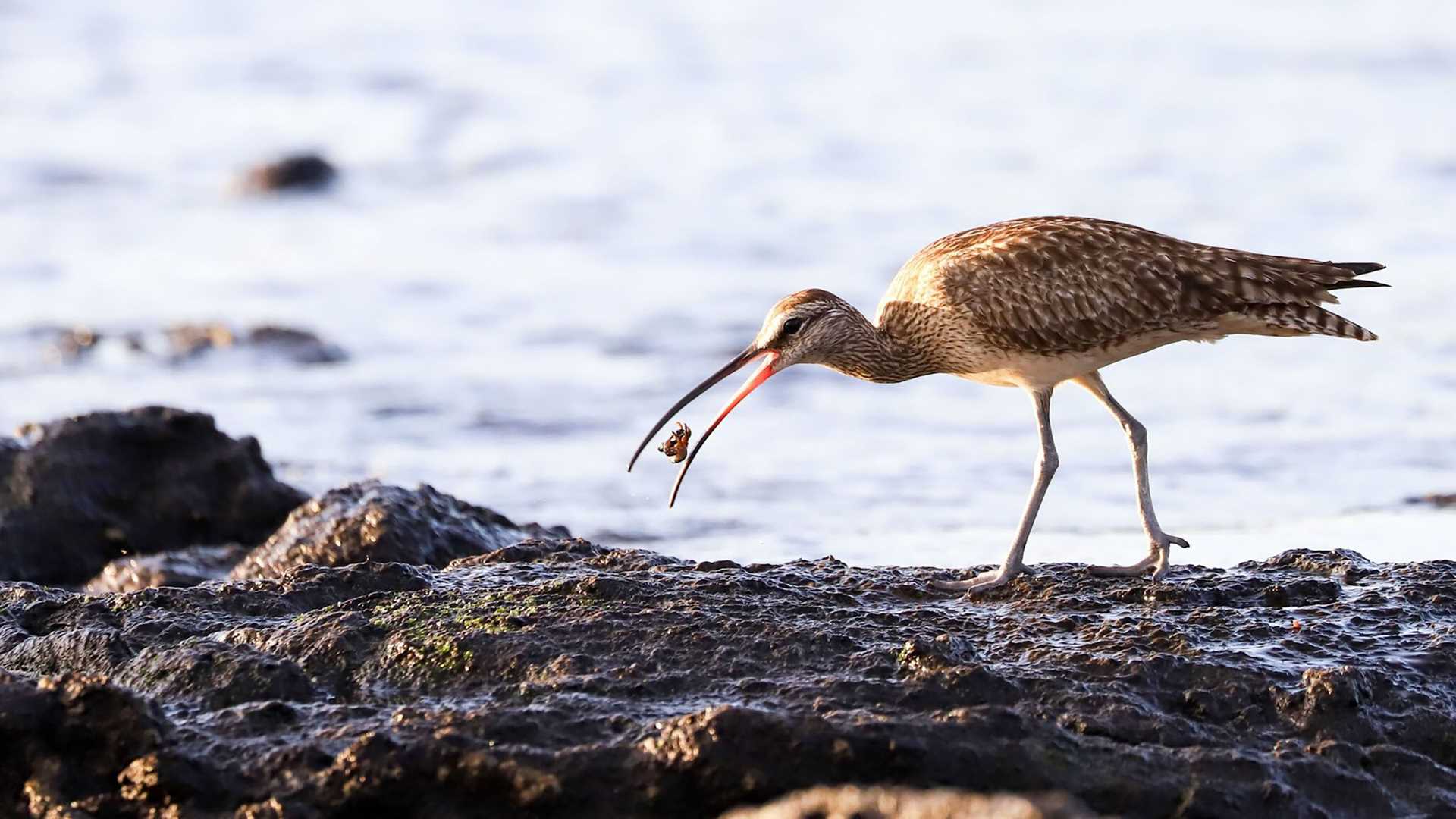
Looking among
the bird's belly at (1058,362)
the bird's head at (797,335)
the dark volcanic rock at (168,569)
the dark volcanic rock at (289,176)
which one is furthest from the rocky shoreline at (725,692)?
the dark volcanic rock at (289,176)

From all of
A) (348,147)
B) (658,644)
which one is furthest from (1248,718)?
(348,147)

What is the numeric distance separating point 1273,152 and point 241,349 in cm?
1067

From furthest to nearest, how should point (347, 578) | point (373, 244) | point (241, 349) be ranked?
point (373, 244) → point (241, 349) → point (347, 578)

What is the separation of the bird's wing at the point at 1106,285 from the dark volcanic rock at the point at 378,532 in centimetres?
215

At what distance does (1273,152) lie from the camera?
19609 millimetres

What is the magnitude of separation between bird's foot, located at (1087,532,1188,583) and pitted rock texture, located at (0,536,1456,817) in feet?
0.29

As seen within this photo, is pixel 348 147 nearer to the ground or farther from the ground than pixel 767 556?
farther from the ground

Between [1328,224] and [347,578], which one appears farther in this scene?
[1328,224]

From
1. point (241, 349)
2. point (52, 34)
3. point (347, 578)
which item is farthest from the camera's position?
point (52, 34)

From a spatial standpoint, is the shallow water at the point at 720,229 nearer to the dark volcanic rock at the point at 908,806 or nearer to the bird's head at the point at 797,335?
the bird's head at the point at 797,335

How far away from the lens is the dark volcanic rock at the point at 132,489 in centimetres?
883

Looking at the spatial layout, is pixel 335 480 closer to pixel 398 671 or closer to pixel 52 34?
pixel 398 671

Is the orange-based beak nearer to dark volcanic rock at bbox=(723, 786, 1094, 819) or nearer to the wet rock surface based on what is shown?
dark volcanic rock at bbox=(723, 786, 1094, 819)

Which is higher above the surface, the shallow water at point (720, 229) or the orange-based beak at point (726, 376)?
the shallow water at point (720, 229)
